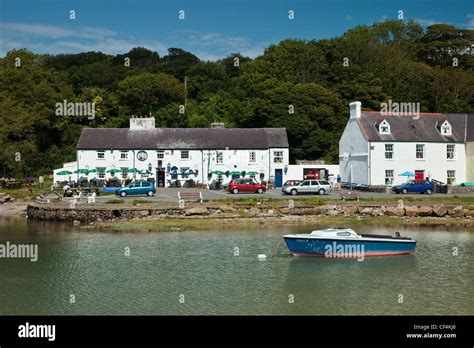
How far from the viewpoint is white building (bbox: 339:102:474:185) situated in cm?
5612

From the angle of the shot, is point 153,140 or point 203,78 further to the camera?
point 203,78

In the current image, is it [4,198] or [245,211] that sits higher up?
[4,198]

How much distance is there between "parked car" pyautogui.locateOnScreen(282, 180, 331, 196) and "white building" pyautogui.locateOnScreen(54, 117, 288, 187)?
9566 millimetres

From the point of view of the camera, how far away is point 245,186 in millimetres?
52719

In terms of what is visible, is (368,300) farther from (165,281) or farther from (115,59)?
(115,59)

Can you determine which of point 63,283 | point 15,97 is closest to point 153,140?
point 15,97

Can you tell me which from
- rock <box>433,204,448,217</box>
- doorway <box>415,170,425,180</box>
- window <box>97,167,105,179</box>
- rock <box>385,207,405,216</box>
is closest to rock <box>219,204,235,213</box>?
rock <box>385,207,405,216</box>

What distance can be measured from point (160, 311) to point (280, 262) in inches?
359

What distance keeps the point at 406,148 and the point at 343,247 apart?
30.5 m

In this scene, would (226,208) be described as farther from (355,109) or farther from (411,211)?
(355,109)

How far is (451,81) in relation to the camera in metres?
80.9

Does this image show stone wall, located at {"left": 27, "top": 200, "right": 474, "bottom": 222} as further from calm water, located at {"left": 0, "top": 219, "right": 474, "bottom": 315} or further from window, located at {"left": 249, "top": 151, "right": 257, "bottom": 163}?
window, located at {"left": 249, "top": 151, "right": 257, "bottom": 163}

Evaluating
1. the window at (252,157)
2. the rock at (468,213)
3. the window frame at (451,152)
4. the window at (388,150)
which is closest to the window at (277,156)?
the window at (252,157)

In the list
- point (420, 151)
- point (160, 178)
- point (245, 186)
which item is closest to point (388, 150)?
point (420, 151)
